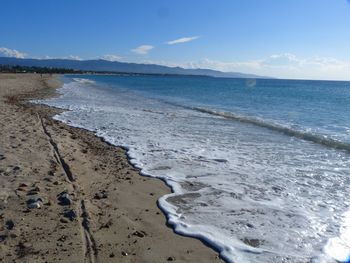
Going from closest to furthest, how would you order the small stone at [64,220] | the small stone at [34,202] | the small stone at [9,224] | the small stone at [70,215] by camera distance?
the small stone at [9,224]
the small stone at [64,220]
the small stone at [70,215]
the small stone at [34,202]

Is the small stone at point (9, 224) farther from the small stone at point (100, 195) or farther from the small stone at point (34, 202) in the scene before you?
the small stone at point (100, 195)

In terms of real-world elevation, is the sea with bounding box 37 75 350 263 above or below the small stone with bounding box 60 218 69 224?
below

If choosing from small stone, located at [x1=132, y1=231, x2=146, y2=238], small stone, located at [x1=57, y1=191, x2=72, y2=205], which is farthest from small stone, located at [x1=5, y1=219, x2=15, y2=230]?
small stone, located at [x1=132, y1=231, x2=146, y2=238]

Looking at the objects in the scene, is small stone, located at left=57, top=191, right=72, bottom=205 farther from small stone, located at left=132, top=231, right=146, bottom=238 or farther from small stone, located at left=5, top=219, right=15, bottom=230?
small stone, located at left=132, top=231, right=146, bottom=238

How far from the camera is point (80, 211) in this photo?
5.53 m

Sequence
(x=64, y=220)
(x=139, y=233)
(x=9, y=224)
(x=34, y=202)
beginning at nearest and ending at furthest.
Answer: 1. (x=9, y=224)
2. (x=139, y=233)
3. (x=64, y=220)
4. (x=34, y=202)

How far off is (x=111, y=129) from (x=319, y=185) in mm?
8054

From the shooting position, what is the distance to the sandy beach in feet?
14.5

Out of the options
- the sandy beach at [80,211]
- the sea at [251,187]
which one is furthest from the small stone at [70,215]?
the sea at [251,187]

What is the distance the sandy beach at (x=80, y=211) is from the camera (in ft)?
14.5

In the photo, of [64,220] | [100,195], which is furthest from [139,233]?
[100,195]

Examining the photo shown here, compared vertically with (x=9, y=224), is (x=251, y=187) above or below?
below

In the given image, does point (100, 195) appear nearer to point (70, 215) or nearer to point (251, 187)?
point (70, 215)

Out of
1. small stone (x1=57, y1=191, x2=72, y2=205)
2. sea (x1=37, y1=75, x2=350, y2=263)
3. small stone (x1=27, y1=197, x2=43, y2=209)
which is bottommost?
sea (x1=37, y1=75, x2=350, y2=263)
